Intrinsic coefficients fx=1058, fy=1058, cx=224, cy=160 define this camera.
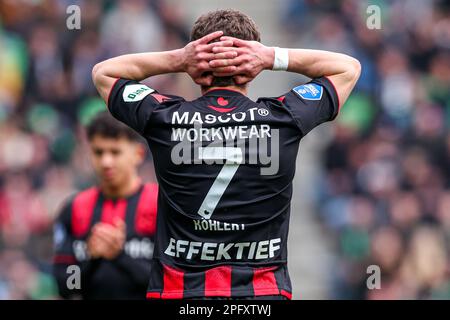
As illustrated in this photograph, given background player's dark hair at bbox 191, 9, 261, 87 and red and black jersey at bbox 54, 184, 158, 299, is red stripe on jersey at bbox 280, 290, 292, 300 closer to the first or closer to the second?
background player's dark hair at bbox 191, 9, 261, 87

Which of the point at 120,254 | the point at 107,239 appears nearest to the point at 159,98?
the point at 107,239

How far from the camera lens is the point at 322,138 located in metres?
→ 12.5

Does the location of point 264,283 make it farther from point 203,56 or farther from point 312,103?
point 203,56

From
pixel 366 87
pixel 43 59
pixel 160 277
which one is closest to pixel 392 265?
pixel 366 87

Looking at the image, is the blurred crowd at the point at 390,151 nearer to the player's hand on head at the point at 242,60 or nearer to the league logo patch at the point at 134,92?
the player's hand on head at the point at 242,60

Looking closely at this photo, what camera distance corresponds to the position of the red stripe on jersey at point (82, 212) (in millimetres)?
7195

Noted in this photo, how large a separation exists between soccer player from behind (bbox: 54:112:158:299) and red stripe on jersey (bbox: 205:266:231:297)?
1.58 meters

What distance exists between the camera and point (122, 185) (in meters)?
7.27

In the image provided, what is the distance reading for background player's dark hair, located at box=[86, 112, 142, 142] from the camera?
729 cm

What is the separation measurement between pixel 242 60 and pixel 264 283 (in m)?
1.07

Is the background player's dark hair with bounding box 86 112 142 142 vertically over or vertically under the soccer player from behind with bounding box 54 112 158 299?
over

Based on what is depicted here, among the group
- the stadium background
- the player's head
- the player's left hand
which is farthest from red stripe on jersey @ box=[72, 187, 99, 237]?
the stadium background

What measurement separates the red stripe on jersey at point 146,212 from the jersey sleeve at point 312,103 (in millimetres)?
2030

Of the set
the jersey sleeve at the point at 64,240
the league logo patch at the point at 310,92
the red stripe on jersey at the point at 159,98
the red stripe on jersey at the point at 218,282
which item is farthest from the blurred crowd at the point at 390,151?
the red stripe on jersey at the point at 159,98
